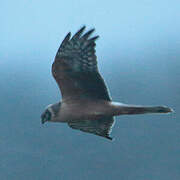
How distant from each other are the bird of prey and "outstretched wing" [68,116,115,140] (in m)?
0.12

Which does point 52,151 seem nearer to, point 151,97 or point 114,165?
point 114,165

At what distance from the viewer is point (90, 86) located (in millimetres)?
2473

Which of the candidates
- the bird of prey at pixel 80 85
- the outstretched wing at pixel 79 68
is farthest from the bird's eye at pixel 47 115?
the outstretched wing at pixel 79 68

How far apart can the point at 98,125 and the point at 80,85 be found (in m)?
0.36

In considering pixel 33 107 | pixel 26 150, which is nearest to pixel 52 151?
pixel 26 150

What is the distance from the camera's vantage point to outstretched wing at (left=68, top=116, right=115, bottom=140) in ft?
8.77

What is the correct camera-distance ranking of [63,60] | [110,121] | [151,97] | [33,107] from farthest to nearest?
[33,107] < [151,97] < [110,121] < [63,60]

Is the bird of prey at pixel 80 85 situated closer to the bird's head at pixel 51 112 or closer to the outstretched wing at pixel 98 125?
the bird's head at pixel 51 112

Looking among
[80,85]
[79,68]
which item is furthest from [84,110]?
[79,68]

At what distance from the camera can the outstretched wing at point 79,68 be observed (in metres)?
2.38

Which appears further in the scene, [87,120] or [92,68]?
[87,120]

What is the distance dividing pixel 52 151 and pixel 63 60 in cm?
528

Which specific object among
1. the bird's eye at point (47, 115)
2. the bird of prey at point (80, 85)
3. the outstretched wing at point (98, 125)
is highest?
the bird of prey at point (80, 85)

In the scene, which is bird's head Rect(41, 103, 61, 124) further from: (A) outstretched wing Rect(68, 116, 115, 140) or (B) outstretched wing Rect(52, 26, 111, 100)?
(A) outstretched wing Rect(68, 116, 115, 140)
